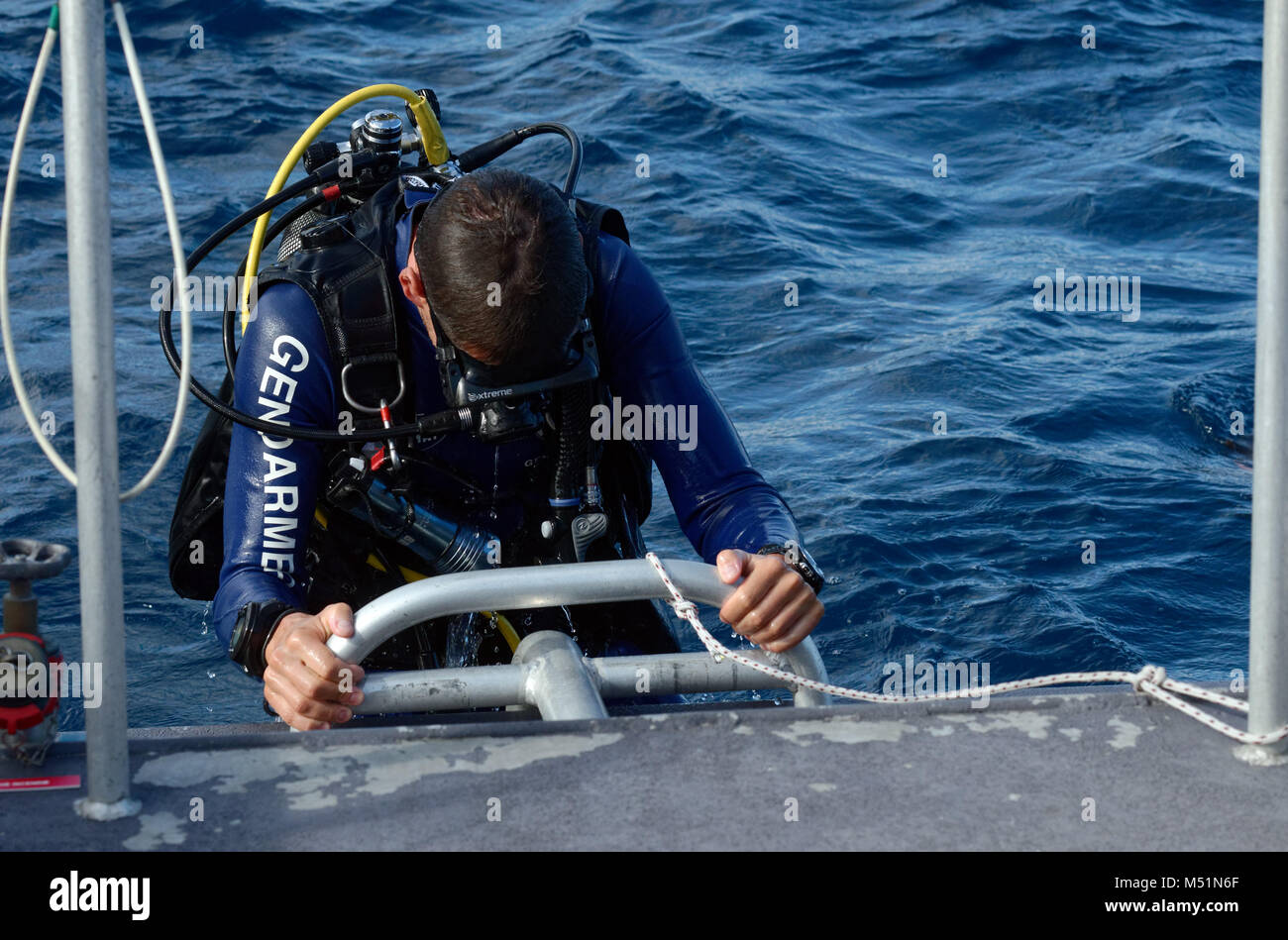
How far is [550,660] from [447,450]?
924 millimetres

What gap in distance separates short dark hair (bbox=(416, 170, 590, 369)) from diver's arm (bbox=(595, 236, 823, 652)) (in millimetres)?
453

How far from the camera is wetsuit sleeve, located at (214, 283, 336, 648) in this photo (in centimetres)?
257

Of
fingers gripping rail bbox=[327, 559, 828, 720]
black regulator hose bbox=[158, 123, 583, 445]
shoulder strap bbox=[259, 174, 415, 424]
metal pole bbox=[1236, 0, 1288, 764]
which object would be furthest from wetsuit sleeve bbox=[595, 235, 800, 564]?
metal pole bbox=[1236, 0, 1288, 764]

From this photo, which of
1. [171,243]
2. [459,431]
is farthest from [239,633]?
[171,243]

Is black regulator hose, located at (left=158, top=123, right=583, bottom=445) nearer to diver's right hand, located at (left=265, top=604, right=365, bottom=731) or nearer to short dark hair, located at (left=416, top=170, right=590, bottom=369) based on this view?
short dark hair, located at (left=416, top=170, right=590, bottom=369)

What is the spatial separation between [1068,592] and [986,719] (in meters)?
2.96

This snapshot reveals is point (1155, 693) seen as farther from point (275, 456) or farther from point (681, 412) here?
point (275, 456)

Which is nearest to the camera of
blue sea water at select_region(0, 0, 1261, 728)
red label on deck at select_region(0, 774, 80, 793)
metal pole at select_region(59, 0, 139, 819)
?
metal pole at select_region(59, 0, 139, 819)

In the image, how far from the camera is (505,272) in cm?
228

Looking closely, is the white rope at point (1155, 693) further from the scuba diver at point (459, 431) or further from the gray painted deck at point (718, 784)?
the scuba diver at point (459, 431)

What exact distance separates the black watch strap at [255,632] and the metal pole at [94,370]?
874 mm
